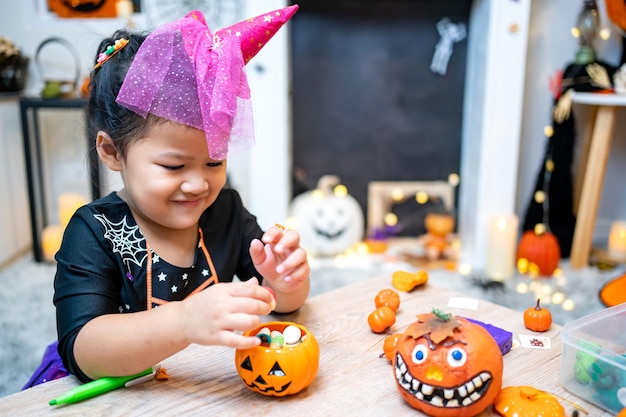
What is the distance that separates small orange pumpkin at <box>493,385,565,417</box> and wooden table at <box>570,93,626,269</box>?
5.87 feet

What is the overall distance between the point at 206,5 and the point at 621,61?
5.75 ft

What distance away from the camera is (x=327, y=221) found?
8.04 feet

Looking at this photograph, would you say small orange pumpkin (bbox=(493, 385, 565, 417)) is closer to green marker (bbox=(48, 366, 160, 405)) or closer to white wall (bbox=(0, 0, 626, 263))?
green marker (bbox=(48, 366, 160, 405))

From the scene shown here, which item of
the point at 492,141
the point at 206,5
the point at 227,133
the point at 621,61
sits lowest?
the point at 492,141

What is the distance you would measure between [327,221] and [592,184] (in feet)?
3.54

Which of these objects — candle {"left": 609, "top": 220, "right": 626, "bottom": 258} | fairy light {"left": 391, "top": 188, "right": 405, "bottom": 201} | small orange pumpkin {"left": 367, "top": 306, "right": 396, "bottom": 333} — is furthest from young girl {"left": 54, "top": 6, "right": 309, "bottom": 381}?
candle {"left": 609, "top": 220, "right": 626, "bottom": 258}

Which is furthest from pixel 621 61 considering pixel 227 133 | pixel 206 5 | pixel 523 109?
pixel 227 133

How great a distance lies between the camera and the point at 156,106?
807mm

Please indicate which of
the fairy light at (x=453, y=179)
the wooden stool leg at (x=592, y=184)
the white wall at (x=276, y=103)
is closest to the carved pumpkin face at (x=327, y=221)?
the white wall at (x=276, y=103)

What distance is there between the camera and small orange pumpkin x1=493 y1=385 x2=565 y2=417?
0.69 m

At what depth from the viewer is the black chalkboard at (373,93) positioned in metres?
2.50

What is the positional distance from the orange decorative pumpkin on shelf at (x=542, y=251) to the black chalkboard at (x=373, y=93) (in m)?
0.50

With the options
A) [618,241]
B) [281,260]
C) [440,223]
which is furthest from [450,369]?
[618,241]

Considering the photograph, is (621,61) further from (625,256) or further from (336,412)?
(336,412)
